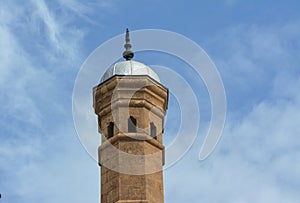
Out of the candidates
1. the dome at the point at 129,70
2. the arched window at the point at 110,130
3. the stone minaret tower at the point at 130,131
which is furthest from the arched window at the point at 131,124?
the dome at the point at 129,70

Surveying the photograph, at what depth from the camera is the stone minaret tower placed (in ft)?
78.6

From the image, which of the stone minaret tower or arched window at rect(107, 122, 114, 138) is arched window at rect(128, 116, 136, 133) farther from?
arched window at rect(107, 122, 114, 138)

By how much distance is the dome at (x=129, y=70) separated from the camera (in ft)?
83.9

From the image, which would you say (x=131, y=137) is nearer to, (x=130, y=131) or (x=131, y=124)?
(x=130, y=131)

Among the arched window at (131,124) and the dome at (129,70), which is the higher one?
the dome at (129,70)

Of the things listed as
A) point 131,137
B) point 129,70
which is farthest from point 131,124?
point 129,70

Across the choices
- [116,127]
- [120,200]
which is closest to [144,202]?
[120,200]

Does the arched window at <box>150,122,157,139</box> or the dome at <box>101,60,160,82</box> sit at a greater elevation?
the dome at <box>101,60,160,82</box>

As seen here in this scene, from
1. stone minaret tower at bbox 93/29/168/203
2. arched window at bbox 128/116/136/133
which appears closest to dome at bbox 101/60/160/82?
stone minaret tower at bbox 93/29/168/203

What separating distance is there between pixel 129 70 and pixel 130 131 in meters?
1.85

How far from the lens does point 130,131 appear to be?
24875 mm

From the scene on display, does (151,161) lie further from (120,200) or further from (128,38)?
(128,38)

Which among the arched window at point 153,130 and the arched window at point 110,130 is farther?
the arched window at point 153,130

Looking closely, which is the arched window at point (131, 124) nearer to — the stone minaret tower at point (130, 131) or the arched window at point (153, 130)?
the stone minaret tower at point (130, 131)
